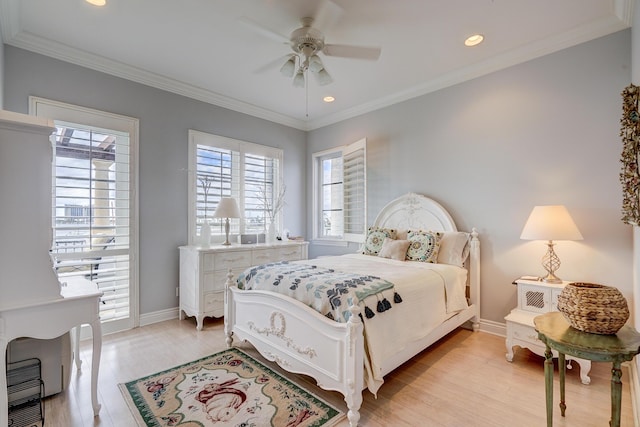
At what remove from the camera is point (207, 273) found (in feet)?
11.7

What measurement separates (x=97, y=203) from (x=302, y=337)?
8.94 feet

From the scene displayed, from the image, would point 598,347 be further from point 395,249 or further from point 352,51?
point 352,51

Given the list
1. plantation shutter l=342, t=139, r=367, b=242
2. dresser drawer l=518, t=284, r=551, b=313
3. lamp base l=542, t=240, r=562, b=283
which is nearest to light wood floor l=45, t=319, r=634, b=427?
dresser drawer l=518, t=284, r=551, b=313

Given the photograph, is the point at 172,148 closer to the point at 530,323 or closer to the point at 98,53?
the point at 98,53

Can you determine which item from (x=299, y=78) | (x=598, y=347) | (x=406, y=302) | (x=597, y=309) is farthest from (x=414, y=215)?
(x=598, y=347)

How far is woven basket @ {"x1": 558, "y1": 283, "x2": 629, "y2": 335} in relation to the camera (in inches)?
57.1

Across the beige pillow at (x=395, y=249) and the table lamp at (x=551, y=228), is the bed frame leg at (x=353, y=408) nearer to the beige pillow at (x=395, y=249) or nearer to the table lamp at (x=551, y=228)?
the beige pillow at (x=395, y=249)

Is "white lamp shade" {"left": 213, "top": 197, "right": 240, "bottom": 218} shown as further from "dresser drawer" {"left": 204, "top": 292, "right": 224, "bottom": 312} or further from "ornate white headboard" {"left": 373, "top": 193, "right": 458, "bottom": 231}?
"ornate white headboard" {"left": 373, "top": 193, "right": 458, "bottom": 231}

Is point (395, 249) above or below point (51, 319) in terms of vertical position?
above

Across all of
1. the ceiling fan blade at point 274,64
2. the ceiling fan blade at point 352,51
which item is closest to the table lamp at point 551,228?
the ceiling fan blade at point 352,51

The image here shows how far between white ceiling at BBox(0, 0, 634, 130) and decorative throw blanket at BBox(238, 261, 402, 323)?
6.63ft

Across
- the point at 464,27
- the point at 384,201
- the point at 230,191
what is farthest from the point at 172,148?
the point at 464,27

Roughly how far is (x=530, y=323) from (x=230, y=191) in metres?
3.88

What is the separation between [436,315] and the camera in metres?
2.63
